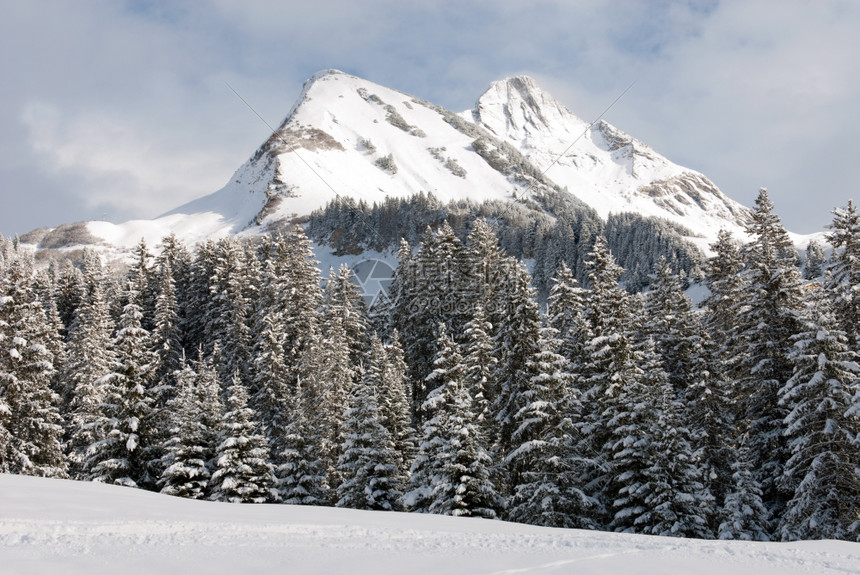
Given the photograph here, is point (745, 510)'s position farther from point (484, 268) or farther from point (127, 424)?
point (127, 424)

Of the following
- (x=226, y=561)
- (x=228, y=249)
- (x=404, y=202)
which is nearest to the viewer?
(x=226, y=561)

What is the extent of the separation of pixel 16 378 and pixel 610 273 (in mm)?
29926

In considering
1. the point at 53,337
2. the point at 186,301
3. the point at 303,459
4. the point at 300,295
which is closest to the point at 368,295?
the point at 186,301

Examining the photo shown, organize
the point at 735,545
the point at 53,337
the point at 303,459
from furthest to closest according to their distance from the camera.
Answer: the point at 53,337 → the point at 303,459 → the point at 735,545

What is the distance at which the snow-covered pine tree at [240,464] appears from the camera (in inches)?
1116

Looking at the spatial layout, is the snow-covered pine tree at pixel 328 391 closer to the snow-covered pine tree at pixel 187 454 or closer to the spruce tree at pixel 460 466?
the snow-covered pine tree at pixel 187 454

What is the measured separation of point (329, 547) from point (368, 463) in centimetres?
1915

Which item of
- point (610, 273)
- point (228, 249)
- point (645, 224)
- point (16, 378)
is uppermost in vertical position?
point (645, 224)

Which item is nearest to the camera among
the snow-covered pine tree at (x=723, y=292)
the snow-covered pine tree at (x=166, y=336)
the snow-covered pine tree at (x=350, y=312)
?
the snow-covered pine tree at (x=723, y=292)

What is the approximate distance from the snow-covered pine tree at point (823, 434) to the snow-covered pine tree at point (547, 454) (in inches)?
310

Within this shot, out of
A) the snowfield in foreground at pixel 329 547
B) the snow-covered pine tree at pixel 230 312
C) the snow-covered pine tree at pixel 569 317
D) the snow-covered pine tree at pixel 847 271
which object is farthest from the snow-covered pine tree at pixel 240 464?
the snow-covered pine tree at pixel 847 271

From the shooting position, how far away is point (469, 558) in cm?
906

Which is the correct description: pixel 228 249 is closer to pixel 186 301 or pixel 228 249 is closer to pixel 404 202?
pixel 186 301

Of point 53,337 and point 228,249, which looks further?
point 228,249
